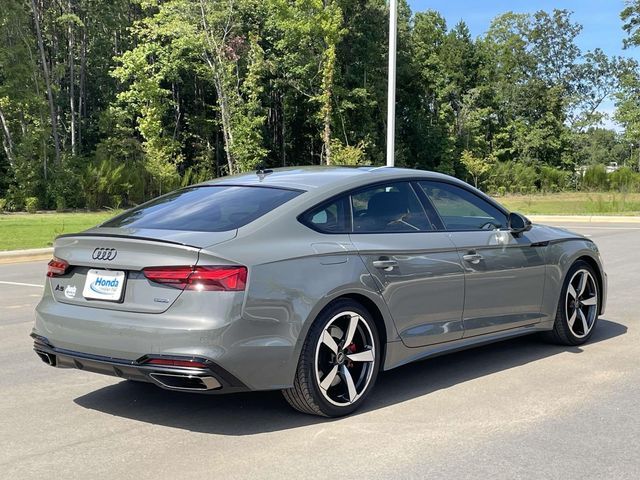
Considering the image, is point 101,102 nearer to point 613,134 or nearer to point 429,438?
point 429,438

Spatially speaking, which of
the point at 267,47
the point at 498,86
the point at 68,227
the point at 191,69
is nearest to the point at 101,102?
the point at 191,69

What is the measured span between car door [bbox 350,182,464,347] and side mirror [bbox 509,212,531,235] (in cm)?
86

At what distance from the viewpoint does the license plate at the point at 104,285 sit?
14.0 ft

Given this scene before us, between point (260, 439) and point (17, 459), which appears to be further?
point (260, 439)

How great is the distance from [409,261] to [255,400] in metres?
1.46

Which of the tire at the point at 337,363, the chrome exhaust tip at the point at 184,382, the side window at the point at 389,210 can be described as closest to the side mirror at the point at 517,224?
the side window at the point at 389,210

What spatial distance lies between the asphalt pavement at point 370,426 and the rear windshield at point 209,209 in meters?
1.26

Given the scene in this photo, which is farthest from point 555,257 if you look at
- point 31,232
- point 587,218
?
point 587,218

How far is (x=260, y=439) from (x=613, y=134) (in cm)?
11222

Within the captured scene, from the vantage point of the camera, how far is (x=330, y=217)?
477 centimetres

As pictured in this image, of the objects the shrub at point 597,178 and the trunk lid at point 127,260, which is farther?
the shrub at point 597,178

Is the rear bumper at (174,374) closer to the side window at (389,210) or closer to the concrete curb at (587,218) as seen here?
the side window at (389,210)

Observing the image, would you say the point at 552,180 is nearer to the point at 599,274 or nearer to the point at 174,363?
the point at 599,274

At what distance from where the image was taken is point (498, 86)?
72.0m
